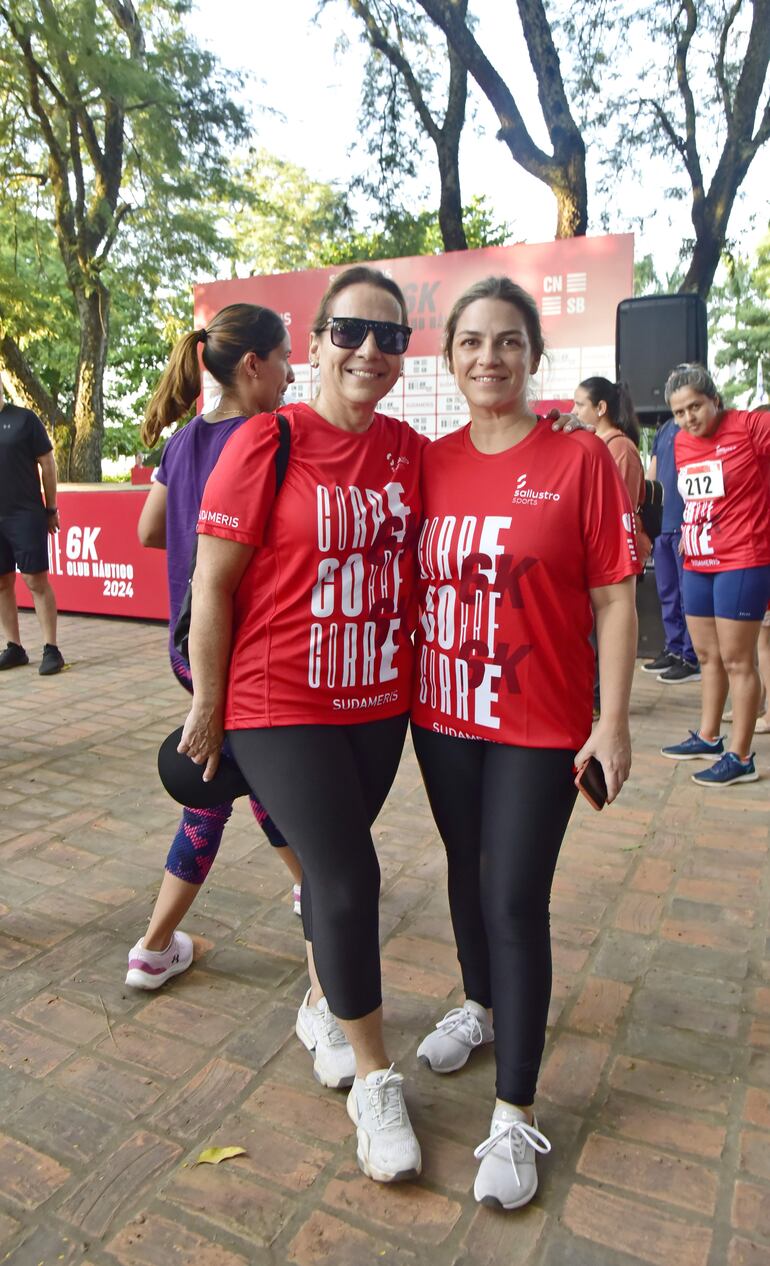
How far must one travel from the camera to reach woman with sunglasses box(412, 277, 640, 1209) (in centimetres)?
177

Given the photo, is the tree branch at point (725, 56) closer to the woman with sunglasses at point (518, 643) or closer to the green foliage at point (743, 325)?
the woman with sunglasses at point (518, 643)

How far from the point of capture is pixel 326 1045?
2154 mm

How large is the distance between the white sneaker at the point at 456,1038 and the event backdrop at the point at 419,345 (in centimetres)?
568

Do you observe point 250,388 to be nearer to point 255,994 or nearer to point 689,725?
point 255,994

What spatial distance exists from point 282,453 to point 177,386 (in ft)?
2.12

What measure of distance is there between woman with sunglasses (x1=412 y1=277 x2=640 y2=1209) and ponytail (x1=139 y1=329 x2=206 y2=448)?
73 cm

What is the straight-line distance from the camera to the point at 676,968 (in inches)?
103

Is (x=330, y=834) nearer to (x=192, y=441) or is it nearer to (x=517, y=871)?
(x=517, y=871)

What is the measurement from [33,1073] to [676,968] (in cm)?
172

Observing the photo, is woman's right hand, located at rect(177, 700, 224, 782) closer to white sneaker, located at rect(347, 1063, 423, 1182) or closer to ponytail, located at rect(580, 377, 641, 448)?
white sneaker, located at rect(347, 1063, 423, 1182)

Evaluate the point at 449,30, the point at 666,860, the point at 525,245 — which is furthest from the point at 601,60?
the point at 666,860

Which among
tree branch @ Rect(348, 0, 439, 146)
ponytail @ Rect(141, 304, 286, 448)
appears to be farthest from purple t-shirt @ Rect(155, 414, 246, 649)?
tree branch @ Rect(348, 0, 439, 146)

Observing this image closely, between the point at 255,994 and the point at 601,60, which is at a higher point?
the point at 601,60

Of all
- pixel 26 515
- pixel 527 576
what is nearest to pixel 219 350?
pixel 527 576
